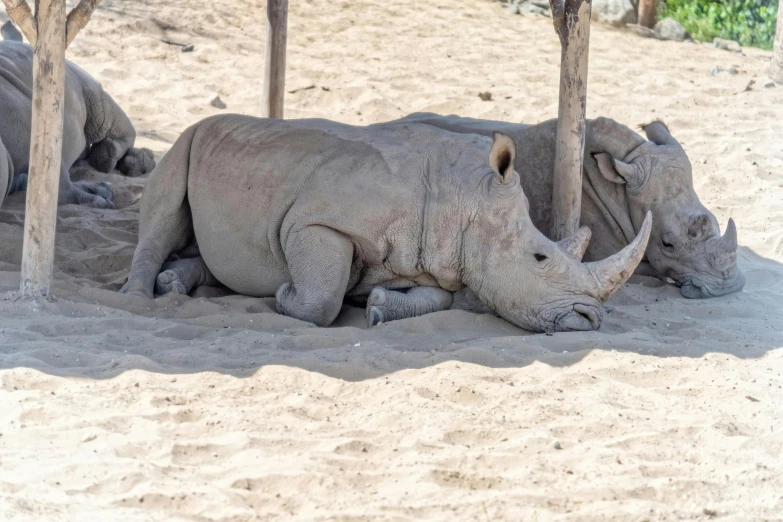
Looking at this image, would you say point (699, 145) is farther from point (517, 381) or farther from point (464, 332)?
point (517, 381)

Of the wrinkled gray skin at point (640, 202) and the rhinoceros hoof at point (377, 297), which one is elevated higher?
the wrinkled gray skin at point (640, 202)

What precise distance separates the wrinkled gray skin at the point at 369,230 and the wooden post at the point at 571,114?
0.52 meters

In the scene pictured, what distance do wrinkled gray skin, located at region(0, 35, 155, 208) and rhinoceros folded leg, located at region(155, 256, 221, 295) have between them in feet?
4.73

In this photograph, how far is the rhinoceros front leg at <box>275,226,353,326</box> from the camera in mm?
5430

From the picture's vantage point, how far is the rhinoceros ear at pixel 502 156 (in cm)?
525

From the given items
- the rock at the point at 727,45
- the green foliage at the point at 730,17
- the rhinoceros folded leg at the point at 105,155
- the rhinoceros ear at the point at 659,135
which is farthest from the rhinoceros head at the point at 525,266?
the green foliage at the point at 730,17

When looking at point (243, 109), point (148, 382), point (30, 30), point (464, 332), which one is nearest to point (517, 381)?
point (464, 332)

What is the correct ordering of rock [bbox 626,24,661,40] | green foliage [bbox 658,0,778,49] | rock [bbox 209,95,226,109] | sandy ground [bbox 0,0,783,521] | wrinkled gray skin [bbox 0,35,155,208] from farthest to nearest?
green foliage [bbox 658,0,778,49], rock [bbox 626,24,661,40], rock [bbox 209,95,226,109], wrinkled gray skin [bbox 0,35,155,208], sandy ground [bbox 0,0,783,521]

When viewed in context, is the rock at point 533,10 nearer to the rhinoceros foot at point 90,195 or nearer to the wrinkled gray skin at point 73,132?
the wrinkled gray skin at point 73,132

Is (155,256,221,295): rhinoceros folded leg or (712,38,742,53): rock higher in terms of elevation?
(712,38,742,53): rock

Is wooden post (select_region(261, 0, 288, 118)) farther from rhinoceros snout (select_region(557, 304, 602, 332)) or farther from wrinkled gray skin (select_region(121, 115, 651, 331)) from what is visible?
rhinoceros snout (select_region(557, 304, 602, 332))

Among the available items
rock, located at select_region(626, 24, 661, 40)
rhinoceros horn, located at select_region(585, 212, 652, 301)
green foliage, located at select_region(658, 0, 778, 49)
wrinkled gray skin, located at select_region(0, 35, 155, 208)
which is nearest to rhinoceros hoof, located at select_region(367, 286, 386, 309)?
rhinoceros horn, located at select_region(585, 212, 652, 301)

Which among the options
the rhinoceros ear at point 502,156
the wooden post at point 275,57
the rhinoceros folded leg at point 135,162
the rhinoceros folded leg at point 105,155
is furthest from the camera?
the rhinoceros folded leg at point 135,162

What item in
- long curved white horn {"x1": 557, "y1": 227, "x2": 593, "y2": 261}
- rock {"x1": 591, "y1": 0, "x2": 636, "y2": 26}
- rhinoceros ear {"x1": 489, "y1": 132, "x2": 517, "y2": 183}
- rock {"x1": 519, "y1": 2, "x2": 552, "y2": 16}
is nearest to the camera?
rhinoceros ear {"x1": 489, "y1": 132, "x2": 517, "y2": 183}
